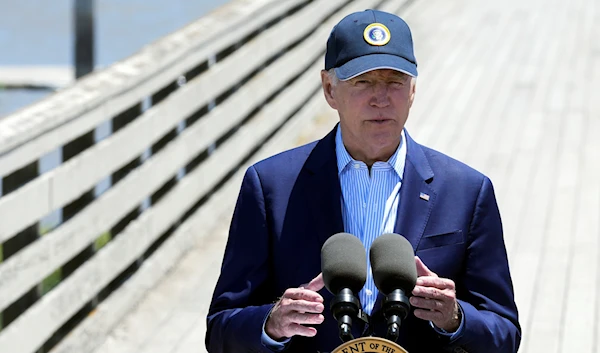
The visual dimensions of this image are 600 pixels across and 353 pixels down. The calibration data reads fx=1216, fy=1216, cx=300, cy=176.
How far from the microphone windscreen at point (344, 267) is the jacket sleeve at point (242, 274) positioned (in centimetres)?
36

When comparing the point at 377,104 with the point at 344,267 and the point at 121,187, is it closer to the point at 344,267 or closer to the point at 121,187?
the point at 344,267

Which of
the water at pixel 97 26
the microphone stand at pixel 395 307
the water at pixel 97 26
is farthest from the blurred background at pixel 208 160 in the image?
the water at pixel 97 26

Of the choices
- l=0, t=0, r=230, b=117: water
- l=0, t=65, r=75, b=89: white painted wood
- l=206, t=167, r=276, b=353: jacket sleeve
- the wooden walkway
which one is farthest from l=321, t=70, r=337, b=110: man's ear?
l=0, t=0, r=230, b=117: water

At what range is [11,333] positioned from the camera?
4.79m

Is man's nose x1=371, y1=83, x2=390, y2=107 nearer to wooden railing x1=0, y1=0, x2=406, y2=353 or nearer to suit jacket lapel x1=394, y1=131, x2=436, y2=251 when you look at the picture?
suit jacket lapel x1=394, y1=131, x2=436, y2=251

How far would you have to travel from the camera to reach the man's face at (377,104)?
2705mm

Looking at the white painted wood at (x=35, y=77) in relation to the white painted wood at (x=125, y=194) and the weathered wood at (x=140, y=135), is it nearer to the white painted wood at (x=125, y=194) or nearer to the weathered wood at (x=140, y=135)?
the weathered wood at (x=140, y=135)

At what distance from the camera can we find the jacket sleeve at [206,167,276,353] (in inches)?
110

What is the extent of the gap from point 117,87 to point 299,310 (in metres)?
3.49

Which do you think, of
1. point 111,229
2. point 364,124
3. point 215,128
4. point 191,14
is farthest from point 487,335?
point 191,14

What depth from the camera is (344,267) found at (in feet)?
7.84

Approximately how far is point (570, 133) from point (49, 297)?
4773 millimetres

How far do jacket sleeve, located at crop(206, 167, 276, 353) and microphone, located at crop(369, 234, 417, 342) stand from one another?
0.41 metres

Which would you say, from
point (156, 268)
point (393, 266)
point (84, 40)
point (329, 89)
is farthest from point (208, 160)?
point (393, 266)
